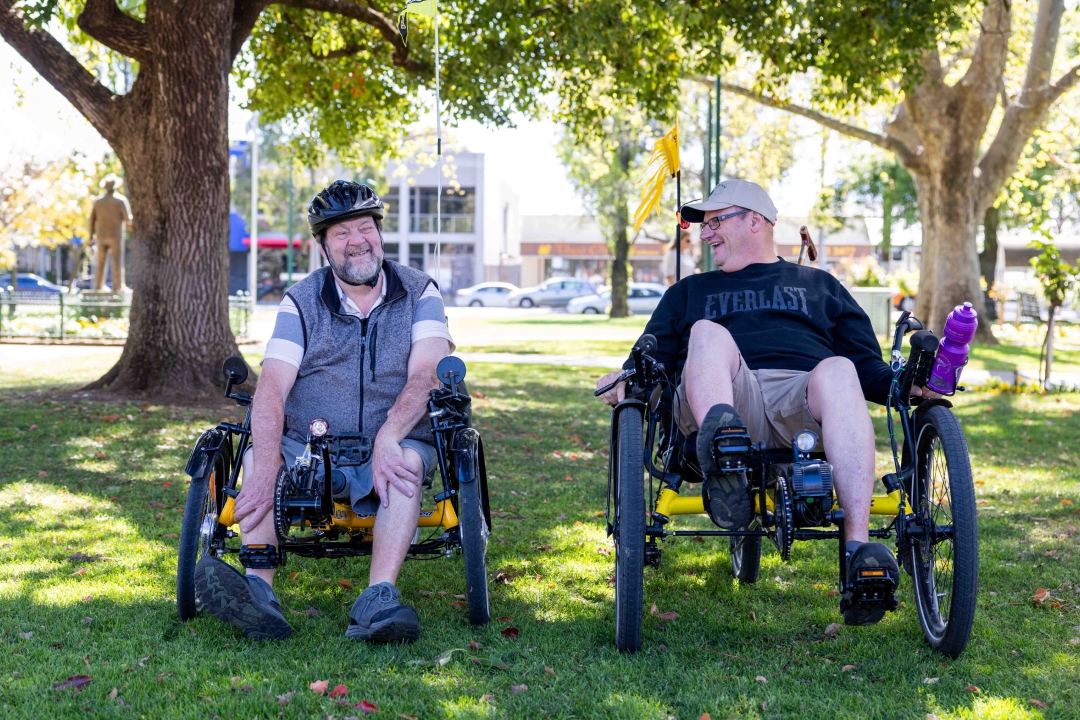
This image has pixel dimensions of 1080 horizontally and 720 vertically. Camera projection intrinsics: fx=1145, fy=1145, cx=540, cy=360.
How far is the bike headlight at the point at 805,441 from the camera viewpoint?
3.45 meters

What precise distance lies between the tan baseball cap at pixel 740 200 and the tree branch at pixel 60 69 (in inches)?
280

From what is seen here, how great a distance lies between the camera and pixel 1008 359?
17422mm

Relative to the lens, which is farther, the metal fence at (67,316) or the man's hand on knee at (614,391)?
the metal fence at (67,316)

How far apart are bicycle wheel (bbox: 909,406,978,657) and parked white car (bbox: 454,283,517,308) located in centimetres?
4557

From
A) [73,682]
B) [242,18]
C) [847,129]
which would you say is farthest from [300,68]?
[73,682]

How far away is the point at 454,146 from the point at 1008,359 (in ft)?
38.8

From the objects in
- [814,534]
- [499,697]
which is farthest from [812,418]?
[499,697]

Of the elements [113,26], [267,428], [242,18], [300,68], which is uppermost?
[300,68]

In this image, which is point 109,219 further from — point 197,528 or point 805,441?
point 805,441

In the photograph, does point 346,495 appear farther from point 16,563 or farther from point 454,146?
point 454,146

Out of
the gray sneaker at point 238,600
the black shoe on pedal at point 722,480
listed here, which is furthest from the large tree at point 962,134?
the gray sneaker at point 238,600

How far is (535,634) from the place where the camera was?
149 inches

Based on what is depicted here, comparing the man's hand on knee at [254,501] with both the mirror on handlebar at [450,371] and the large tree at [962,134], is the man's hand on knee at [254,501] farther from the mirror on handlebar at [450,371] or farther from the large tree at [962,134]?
the large tree at [962,134]

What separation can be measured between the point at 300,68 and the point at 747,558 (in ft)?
35.3
